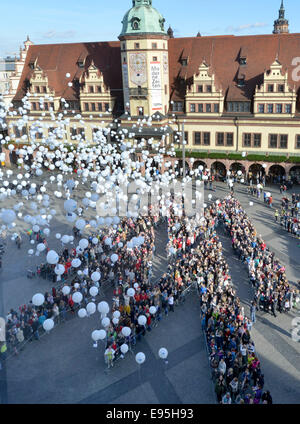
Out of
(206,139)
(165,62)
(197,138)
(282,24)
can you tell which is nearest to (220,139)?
(206,139)

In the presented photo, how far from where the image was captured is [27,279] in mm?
27141

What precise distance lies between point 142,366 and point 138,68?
35.8m

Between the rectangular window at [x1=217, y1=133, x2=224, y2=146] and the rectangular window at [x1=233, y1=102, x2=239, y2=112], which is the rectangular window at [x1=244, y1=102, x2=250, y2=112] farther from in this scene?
the rectangular window at [x1=217, y1=133, x2=224, y2=146]

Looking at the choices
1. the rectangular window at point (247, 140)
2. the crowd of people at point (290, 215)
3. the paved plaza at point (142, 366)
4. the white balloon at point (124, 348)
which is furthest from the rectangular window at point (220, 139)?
the white balloon at point (124, 348)

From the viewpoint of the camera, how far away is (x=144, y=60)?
1794 inches

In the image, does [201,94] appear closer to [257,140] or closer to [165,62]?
[165,62]

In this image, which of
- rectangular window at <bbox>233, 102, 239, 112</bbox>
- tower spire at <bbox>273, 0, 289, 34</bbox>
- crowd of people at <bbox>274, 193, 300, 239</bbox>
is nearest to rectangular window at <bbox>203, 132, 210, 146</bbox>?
rectangular window at <bbox>233, 102, 239, 112</bbox>

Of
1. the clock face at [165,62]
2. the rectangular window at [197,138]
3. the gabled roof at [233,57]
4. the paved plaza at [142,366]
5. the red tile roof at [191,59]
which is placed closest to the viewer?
the paved plaza at [142,366]

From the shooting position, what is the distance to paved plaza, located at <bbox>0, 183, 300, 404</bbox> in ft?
57.2

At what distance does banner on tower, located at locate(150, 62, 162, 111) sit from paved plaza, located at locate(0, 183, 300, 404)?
28430 mm

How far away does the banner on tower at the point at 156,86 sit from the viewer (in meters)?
46.1

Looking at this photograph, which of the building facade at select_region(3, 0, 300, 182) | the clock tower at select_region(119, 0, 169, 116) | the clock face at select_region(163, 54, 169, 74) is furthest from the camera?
the clock face at select_region(163, 54, 169, 74)

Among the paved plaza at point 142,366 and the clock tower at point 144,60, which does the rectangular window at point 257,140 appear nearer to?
the clock tower at point 144,60

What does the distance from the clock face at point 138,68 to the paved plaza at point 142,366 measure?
29.3m
